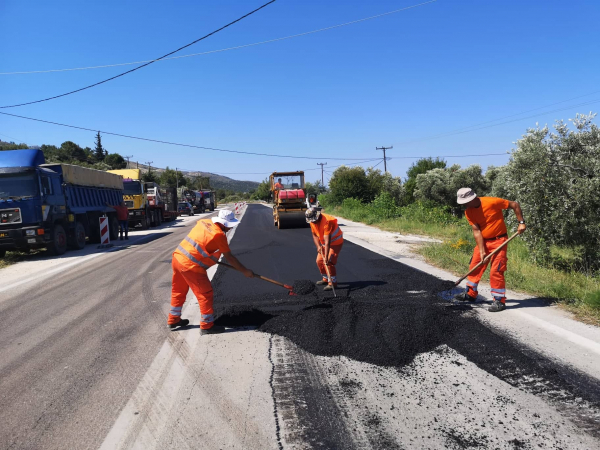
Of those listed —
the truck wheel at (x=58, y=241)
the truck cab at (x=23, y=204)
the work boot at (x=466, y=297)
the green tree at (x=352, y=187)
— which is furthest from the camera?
the green tree at (x=352, y=187)

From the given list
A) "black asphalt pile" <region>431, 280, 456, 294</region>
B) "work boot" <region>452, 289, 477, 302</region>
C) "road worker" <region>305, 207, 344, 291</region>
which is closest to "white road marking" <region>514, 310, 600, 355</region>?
"work boot" <region>452, 289, 477, 302</region>

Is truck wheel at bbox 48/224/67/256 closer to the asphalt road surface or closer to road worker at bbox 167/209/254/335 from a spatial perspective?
the asphalt road surface

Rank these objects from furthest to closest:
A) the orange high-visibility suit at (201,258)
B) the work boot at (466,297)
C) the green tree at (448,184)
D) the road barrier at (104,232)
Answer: the green tree at (448,184) → the road barrier at (104,232) → the work boot at (466,297) → the orange high-visibility suit at (201,258)

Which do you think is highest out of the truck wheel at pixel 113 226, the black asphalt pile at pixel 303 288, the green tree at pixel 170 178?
the green tree at pixel 170 178

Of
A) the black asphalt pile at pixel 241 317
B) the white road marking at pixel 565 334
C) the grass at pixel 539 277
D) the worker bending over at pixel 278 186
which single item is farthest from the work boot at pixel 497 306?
the worker bending over at pixel 278 186

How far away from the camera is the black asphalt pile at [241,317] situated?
5.38m

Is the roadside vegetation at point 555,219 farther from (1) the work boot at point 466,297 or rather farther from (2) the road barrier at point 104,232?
(2) the road barrier at point 104,232

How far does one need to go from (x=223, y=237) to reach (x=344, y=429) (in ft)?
8.62

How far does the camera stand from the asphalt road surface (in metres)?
2.90

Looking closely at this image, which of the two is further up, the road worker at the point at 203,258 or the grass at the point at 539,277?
the road worker at the point at 203,258

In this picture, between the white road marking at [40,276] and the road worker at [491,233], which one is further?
the white road marking at [40,276]

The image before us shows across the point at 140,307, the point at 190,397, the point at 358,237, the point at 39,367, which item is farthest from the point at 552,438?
the point at 358,237

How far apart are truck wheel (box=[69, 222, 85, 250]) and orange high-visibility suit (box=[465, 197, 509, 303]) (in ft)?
43.0

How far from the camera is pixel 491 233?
18.8 feet
